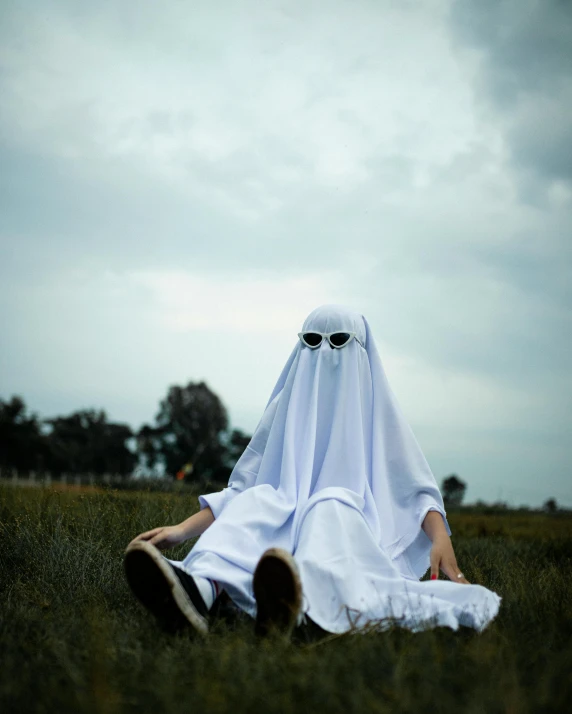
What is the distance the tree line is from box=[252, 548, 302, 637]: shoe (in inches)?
1846

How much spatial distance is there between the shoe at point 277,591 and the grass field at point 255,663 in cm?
9

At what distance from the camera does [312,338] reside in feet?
12.7

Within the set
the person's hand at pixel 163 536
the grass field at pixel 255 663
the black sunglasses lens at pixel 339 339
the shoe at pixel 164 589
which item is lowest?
the grass field at pixel 255 663

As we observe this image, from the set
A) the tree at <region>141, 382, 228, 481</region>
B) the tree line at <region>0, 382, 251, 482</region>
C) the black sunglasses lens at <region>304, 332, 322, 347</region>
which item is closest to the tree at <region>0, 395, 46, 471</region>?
the tree line at <region>0, 382, 251, 482</region>

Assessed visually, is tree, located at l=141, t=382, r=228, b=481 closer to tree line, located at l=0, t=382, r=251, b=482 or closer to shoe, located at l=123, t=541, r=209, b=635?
tree line, located at l=0, t=382, r=251, b=482

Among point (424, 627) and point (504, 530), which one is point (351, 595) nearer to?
point (424, 627)

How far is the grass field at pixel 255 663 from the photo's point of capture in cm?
199

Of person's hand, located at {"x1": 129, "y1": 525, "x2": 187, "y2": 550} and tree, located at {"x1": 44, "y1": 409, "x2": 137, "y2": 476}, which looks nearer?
person's hand, located at {"x1": 129, "y1": 525, "x2": 187, "y2": 550}

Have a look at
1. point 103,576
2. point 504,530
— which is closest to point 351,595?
point 103,576

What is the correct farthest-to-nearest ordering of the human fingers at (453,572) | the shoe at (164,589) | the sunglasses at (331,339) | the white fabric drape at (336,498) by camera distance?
1. the sunglasses at (331,339)
2. the human fingers at (453,572)
3. the white fabric drape at (336,498)
4. the shoe at (164,589)

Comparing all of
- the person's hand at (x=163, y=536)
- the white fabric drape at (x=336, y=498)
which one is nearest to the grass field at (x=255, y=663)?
the white fabric drape at (x=336, y=498)

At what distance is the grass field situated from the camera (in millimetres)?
1987

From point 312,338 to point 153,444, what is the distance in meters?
52.8

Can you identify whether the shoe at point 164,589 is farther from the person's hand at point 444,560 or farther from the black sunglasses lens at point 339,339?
the black sunglasses lens at point 339,339
